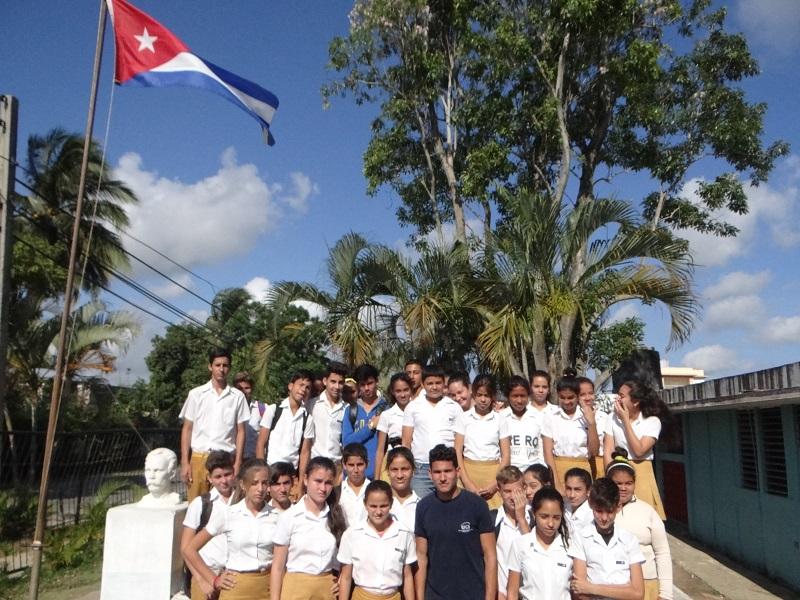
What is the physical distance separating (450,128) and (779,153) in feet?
20.4

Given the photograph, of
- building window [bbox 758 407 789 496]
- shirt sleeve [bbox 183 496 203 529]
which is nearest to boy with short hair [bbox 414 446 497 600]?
shirt sleeve [bbox 183 496 203 529]

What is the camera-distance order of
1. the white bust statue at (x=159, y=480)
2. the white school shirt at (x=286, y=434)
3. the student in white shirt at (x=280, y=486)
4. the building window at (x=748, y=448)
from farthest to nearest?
the building window at (x=748, y=448) → the white school shirt at (x=286, y=434) → the white bust statue at (x=159, y=480) → the student in white shirt at (x=280, y=486)

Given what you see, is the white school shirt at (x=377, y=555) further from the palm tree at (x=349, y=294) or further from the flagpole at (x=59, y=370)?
the palm tree at (x=349, y=294)

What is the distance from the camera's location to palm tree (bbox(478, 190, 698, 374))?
8695 millimetres

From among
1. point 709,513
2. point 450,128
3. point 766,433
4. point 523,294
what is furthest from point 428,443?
point 450,128

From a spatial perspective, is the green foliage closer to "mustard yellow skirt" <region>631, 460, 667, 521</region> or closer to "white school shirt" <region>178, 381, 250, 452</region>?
"white school shirt" <region>178, 381, 250, 452</region>

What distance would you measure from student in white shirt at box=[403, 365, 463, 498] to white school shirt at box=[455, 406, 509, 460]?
9cm

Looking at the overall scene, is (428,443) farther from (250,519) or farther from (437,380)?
(250,519)

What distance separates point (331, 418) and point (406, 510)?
193 centimetres

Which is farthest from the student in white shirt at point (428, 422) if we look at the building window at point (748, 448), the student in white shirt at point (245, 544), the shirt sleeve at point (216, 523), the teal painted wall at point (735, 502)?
the building window at point (748, 448)

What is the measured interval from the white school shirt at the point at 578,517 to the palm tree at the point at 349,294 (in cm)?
549

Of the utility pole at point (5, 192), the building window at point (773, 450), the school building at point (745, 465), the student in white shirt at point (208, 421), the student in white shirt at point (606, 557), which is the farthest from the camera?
the building window at point (773, 450)

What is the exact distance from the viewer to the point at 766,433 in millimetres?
9008

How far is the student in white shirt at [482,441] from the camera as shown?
5578 mm
